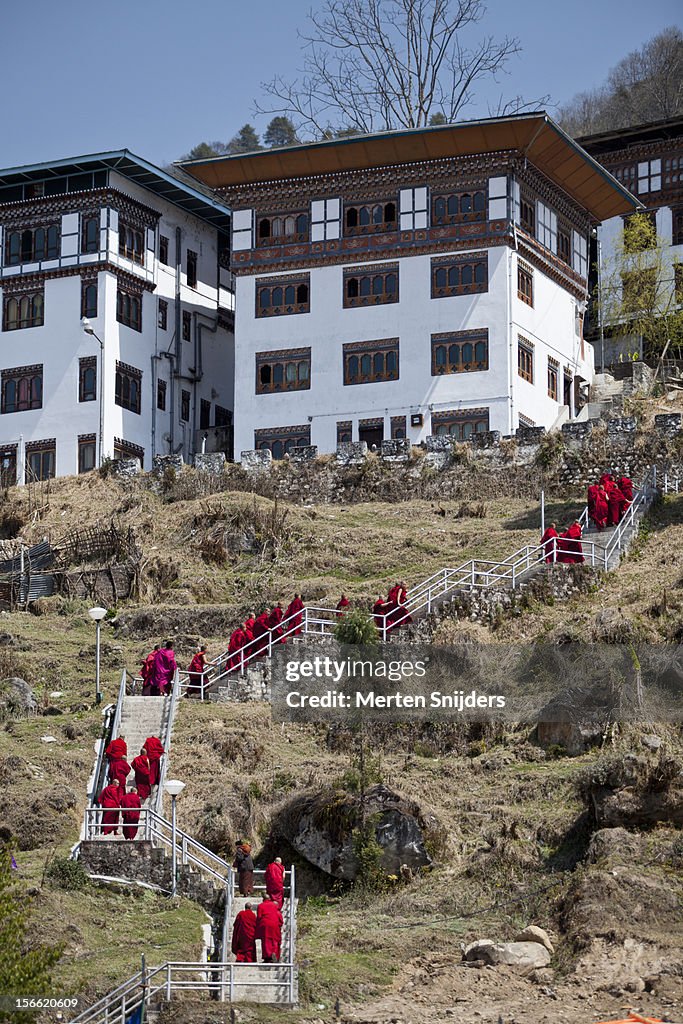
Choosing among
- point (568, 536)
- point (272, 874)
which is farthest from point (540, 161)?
point (272, 874)

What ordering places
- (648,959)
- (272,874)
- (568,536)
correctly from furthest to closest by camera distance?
(568,536) < (272,874) < (648,959)

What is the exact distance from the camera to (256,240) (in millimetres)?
63656

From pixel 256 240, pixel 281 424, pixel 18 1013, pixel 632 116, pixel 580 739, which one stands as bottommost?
pixel 18 1013

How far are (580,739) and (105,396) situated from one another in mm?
32059

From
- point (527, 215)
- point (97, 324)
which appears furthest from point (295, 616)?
point (527, 215)

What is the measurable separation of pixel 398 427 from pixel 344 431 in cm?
191

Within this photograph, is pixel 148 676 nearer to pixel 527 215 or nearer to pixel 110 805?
pixel 110 805

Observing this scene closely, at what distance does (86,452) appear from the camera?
62.2 m

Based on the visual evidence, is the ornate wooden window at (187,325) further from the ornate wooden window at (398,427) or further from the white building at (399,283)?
the ornate wooden window at (398,427)

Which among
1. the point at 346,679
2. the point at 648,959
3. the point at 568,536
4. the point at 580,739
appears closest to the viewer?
the point at 648,959

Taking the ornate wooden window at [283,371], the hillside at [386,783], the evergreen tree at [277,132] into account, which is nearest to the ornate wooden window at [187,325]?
the ornate wooden window at [283,371]

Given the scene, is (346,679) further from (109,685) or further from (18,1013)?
(18,1013)

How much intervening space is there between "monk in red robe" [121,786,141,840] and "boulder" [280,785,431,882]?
102 inches

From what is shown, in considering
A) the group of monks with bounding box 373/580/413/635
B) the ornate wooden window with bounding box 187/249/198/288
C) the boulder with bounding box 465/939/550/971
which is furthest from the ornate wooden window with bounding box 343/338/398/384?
the boulder with bounding box 465/939/550/971
